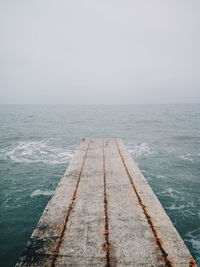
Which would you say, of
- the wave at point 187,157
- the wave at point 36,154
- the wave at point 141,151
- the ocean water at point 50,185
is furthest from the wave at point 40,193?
the wave at point 187,157

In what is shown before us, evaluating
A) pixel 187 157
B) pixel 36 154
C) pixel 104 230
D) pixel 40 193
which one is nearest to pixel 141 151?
pixel 187 157

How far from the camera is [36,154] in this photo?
22406mm

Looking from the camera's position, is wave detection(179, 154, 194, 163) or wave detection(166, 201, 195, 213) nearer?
wave detection(166, 201, 195, 213)

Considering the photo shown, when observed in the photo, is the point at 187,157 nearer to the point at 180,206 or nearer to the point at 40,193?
the point at 180,206

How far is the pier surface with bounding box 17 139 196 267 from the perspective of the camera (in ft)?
13.8

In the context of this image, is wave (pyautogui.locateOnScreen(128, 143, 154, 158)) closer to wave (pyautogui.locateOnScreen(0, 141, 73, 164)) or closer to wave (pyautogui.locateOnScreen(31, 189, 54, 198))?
wave (pyautogui.locateOnScreen(0, 141, 73, 164))

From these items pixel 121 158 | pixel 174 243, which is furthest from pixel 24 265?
pixel 121 158

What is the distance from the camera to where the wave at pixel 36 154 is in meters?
20.2

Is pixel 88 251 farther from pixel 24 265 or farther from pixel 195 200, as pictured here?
pixel 195 200

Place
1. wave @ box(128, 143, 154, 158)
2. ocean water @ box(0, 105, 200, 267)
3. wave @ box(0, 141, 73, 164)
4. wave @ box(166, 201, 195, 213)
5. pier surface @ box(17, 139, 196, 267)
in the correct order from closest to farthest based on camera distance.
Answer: pier surface @ box(17, 139, 196, 267) < ocean water @ box(0, 105, 200, 267) < wave @ box(166, 201, 195, 213) < wave @ box(0, 141, 73, 164) < wave @ box(128, 143, 154, 158)

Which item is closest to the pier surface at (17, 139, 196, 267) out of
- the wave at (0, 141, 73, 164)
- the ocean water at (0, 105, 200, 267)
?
the ocean water at (0, 105, 200, 267)

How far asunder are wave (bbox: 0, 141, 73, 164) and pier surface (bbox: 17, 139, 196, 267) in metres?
12.5

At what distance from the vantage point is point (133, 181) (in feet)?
28.0

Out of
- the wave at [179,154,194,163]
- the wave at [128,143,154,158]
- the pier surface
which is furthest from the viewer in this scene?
the wave at [128,143,154,158]
